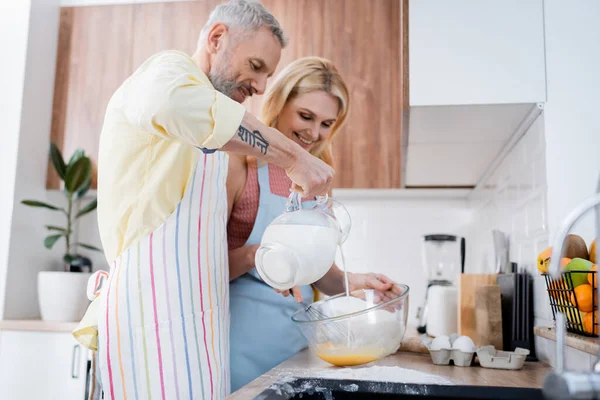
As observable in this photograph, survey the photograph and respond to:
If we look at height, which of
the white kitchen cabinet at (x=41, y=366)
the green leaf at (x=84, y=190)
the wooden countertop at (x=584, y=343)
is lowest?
the white kitchen cabinet at (x=41, y=366)

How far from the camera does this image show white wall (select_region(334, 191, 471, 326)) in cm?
261

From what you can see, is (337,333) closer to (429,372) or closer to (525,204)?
(429,372)

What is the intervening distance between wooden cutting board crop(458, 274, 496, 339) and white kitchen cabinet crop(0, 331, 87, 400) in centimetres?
135

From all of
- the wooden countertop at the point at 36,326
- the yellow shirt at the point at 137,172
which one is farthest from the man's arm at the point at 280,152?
the wooden countertop at the point at 36,326

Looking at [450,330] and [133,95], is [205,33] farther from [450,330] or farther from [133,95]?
[450,330]

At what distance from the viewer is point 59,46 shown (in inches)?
103

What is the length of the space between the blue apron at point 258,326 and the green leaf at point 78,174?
1310 millimetres

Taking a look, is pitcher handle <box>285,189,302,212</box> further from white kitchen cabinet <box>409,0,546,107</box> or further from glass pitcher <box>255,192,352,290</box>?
white kitchen cabinet <box>409,0,546,107</box>

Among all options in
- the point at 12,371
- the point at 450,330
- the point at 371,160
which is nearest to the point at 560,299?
the point at 450,330

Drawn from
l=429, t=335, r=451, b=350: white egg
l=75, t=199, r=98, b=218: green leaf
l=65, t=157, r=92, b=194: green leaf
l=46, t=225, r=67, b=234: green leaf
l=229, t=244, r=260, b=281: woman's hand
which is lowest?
l=429, t=335, r=451, b=350: white egg

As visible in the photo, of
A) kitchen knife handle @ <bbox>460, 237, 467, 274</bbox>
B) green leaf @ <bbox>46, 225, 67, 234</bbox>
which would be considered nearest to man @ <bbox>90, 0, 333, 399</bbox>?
kitchen knife handle @ <bbox>460, 237, 467, 274</bbox>

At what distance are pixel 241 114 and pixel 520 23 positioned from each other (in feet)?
2.32

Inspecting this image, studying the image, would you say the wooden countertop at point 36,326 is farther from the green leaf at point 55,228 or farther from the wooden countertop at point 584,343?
the wooden countertop at point 584,343

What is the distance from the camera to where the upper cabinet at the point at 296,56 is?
2.32 meters
